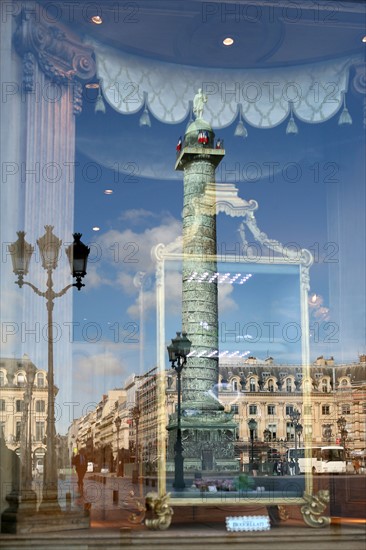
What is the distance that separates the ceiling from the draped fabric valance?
0.12m

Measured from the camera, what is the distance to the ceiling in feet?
22.4

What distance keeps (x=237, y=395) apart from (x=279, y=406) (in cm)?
74

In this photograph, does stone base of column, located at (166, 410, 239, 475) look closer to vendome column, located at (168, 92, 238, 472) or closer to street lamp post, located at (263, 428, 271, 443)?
vendome column, located at (168, 92, 238, 472)

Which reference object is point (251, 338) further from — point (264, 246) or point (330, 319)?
point (330, 319)

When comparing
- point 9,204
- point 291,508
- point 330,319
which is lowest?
point 291,508

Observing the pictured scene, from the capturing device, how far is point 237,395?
11.0 metres

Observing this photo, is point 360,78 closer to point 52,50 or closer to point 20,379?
point 52,50

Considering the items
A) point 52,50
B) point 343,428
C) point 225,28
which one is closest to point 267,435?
point 343,428

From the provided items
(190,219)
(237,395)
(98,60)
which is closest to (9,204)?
(98,60)

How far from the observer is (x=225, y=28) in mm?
7574

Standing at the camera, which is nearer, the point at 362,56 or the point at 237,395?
the point at 362,56

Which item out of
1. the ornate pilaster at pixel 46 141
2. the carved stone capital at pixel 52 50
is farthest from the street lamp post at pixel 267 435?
the carved stone capital at pixel 52 50

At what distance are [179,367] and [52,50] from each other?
3.52 m

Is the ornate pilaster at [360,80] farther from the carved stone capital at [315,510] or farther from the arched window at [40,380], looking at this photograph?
the arched window at [40,380]
